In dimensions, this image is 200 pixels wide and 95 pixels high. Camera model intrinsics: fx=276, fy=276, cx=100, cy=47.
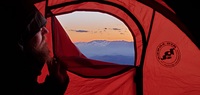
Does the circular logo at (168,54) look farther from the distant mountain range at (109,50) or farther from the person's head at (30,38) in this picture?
the person's head at (30,38)

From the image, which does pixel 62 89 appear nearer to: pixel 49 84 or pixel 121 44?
pixel 49 84

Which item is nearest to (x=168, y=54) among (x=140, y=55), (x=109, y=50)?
(x=140, y=55)

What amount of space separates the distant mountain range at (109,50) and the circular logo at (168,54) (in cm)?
33

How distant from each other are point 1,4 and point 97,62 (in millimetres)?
1972

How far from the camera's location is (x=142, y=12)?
240cm

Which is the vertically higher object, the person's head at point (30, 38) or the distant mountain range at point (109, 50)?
the person's head at point (30, 38)

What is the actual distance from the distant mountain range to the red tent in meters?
0.08

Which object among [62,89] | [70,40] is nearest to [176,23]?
[70,40]

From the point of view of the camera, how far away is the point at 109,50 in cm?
274

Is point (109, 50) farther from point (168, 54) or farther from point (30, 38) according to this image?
point (30, 38)

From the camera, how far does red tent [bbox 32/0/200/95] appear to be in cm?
218

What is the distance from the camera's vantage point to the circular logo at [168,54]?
2.21 meters

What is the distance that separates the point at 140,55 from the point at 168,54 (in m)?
0.30

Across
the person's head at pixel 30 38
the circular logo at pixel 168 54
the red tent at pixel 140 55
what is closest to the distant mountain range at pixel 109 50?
the red tent at pixel 140 55
